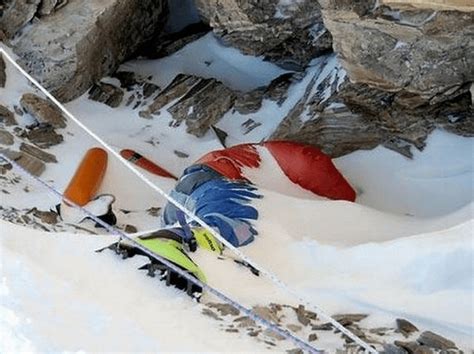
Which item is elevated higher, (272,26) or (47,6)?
(272,26)

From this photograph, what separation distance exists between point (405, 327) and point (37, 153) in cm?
142

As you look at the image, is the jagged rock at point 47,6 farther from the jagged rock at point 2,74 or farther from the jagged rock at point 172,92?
the jagged rock at point 172,92

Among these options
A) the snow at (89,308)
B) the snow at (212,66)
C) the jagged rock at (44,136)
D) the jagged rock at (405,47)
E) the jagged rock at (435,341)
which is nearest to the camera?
the snow at (89,308)

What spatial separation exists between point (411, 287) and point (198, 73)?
5.65 ft

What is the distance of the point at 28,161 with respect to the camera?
241 cm

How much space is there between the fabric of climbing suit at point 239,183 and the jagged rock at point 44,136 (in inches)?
22.0

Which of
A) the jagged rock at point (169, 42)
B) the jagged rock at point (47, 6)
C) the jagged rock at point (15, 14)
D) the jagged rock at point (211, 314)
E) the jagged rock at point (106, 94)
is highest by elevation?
the jagged rock at point (169, 42)

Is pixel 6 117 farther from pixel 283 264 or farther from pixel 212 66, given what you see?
pixel 283 264

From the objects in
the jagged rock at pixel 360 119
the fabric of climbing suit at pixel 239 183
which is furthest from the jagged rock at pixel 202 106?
the fabric of climbing suit at pixel 239 183

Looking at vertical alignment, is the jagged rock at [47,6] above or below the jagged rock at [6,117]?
above

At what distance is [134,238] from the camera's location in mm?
1501

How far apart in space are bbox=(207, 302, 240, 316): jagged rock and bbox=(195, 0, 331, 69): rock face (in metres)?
1.43

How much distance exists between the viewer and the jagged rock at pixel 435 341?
1.35 m

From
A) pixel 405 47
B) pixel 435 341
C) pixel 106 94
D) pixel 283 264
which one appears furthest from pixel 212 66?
pixel 435 341
